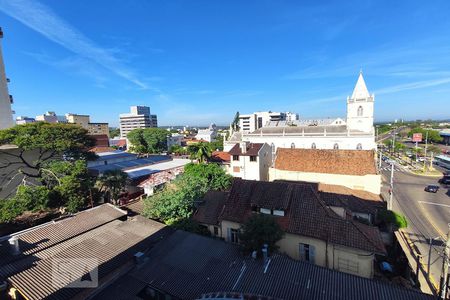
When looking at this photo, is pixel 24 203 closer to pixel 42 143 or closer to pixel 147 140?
pixel 42 143

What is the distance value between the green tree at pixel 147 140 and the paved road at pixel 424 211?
66.5 m

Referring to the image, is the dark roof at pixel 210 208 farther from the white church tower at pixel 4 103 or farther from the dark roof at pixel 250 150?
the white church tower at pixel 4 103

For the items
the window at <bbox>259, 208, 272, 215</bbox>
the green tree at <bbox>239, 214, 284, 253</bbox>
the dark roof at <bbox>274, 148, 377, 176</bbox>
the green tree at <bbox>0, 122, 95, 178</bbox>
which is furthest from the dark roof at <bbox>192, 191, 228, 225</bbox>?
the green tree at <bbox>0, 122, 95, 178</bbox>

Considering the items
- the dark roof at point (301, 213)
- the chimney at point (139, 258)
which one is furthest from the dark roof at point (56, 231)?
the dark roof at point (301, 213)

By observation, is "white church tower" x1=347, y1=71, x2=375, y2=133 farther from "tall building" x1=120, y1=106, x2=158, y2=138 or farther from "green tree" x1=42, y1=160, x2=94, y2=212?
"tall building" x1=120, y1=106, x2=158, y2=138

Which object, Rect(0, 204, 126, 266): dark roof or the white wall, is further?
the white wall

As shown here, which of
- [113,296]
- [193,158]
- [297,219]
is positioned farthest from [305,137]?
[113,296]

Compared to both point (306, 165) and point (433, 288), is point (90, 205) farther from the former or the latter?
point (433, 288)

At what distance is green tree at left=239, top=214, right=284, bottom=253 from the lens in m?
13.6

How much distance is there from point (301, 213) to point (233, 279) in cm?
727

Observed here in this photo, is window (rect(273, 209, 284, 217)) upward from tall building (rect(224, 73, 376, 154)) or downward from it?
downward

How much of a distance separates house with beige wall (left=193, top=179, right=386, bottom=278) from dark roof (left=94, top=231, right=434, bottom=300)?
2.69m

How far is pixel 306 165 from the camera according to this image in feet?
103

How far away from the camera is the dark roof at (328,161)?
27.9 meters
